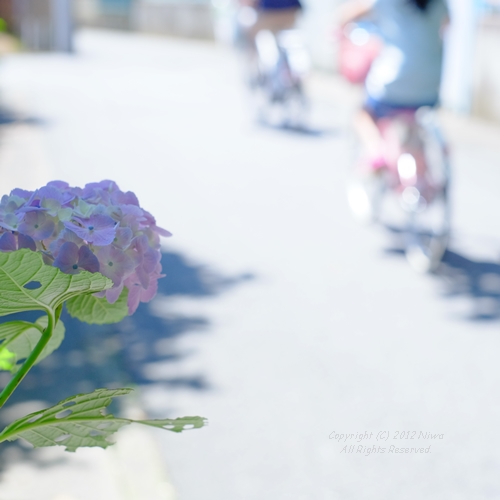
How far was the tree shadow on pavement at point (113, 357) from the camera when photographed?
3952mm

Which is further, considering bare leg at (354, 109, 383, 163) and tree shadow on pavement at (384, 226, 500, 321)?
bare leg at (354, 109, 383, 163)

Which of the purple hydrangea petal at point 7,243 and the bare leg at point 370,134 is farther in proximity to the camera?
the bare leg at point 370,134

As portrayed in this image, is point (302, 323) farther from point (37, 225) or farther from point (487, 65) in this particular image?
point (487, 65)

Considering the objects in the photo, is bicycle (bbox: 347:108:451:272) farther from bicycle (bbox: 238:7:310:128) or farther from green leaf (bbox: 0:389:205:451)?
bicycle (bbox: 238:7:310:128)

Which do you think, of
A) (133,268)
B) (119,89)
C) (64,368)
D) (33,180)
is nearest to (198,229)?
(33,180)

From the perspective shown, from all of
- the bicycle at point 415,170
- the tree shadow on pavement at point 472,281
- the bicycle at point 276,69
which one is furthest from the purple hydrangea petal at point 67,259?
the bicycle at point 276,69

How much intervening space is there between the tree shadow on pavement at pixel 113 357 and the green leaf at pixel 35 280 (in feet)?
6.76

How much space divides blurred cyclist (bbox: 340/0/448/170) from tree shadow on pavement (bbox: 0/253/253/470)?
1.84 m

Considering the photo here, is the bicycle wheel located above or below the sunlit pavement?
above

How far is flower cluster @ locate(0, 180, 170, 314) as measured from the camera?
1.46m

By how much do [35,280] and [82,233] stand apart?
4.4 inches

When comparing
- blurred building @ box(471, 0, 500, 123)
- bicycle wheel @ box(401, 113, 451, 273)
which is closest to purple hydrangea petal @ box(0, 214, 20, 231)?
bicycle wheel @ box(401, 113, 451, 273)

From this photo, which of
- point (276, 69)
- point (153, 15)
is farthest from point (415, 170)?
point (153, 15)

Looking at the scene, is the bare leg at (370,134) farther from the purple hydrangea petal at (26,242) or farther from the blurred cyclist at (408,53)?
the purple hydrangea petal at (26,242)
